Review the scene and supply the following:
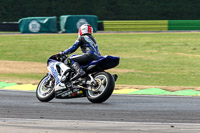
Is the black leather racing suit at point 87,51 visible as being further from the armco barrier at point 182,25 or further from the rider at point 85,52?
the armco barrier at point 182,25

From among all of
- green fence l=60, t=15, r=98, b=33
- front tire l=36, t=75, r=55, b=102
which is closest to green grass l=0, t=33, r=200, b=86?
green fence l=60, t=15, r=98, b=33

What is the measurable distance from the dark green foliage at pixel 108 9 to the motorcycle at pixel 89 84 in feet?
130

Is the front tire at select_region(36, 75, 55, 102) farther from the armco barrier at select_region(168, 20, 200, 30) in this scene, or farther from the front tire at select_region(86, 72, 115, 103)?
the armco barrier at select_region(168, 20, 200, 30)

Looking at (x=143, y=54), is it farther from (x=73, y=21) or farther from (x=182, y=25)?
(x=182, y=25)

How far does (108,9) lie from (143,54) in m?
27.6

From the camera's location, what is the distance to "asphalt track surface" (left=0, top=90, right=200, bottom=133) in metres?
6.61

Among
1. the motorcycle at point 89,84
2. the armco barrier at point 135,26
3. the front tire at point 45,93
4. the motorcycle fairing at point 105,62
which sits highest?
the motorcycle fairing at point 105,62

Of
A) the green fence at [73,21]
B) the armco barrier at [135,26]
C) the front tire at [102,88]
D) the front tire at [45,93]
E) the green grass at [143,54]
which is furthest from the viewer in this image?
the armco barrier at [135,26]

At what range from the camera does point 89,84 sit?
936 centimetres

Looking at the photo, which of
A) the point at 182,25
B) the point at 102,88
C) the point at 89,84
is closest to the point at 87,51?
the point at 89,84

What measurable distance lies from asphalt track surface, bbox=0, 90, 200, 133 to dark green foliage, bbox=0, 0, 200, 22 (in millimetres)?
39708

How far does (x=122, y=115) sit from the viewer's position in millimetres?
7852

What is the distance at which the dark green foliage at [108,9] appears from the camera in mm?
49406

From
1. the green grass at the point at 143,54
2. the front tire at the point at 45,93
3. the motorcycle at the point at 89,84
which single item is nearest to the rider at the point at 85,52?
the motorcycle at the point at 89,84
